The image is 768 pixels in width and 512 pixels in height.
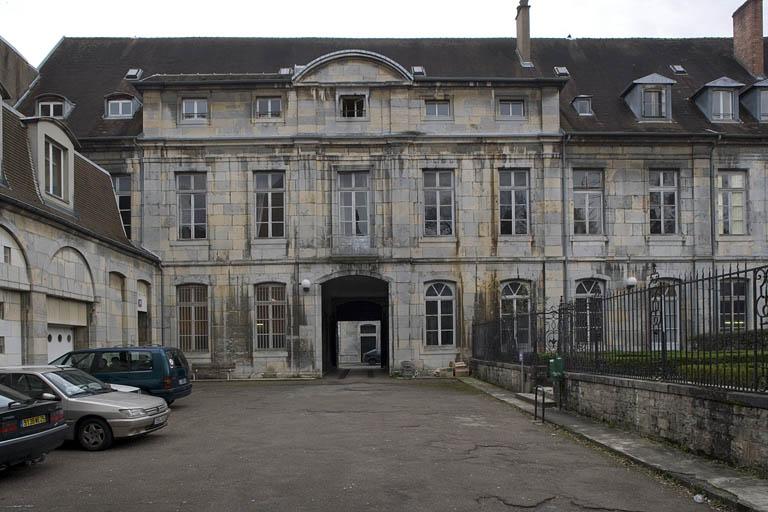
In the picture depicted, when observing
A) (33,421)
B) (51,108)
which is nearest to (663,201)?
(51,108)

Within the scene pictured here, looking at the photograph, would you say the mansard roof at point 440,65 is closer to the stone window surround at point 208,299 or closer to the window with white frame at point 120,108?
the window with white frame at point 120,108

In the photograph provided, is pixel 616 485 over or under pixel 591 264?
under

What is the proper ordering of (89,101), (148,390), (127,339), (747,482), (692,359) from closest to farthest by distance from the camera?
(747,482) → (692,359) → (148,390) → (127,339) → (89,101)

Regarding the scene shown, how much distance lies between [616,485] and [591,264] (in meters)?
21.7

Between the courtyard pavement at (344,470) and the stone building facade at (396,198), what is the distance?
12.6 metres

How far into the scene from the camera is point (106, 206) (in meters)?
27.3

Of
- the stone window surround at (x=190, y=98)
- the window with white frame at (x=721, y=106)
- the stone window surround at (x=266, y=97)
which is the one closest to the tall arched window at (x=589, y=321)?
the stone window surround at (x=266, y=97)

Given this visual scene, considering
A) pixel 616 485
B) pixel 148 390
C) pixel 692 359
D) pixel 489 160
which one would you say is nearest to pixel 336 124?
pixel 489 160

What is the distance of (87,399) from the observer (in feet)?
43.6

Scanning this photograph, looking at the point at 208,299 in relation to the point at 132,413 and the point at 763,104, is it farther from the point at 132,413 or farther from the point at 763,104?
the point at 763,104

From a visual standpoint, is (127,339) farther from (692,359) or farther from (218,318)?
(692,359)

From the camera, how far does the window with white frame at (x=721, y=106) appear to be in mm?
32031

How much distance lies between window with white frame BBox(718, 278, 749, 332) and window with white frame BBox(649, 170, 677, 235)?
67.5 ft

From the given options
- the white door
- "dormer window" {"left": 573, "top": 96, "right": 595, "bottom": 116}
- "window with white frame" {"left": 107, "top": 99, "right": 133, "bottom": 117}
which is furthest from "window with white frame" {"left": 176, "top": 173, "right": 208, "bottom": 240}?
"dormer window" {"left": 573, "top": 96, "right": 595, "bottom": 116}
